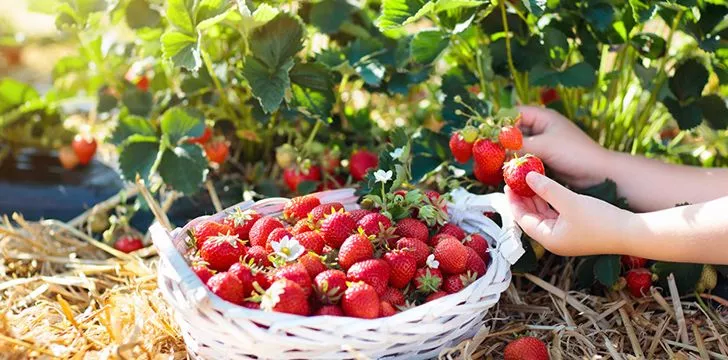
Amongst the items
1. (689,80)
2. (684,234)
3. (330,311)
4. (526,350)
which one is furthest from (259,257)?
(689,80)

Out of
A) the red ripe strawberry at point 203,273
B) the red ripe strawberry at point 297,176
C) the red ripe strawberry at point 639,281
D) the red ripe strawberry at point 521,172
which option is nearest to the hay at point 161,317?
the red ripe strawberry at point 639,281

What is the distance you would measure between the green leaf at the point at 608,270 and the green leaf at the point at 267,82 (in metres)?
0.62

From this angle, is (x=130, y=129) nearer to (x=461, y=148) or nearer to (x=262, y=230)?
(x=262, y=230)

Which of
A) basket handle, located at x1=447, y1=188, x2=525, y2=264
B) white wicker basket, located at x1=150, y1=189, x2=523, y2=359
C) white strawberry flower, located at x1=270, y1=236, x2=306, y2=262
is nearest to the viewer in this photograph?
white wicker basket, located at x1=150, y1=189, x2=523, y2=359

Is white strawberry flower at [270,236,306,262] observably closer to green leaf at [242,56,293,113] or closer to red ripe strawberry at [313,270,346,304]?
red ripe strawberry at [313,270,346,304]

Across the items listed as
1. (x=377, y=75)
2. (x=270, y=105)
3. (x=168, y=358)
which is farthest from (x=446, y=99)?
(x=168, y=358)

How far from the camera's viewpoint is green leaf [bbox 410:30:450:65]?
57.2 inches

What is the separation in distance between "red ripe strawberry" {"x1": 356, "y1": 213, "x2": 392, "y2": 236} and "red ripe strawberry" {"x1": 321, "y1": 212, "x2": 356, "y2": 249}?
0.06 ft

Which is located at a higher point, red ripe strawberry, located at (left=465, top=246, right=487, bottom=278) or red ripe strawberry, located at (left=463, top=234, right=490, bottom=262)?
red ripe strawberry, located at (left=465, top=246, right=487, bottom=278)

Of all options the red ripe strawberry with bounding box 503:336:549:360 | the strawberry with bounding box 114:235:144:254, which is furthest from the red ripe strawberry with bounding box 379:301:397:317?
the strawberry with bounding box 114:235:144:254

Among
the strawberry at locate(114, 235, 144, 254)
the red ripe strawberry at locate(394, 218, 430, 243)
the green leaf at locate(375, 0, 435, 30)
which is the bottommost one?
the strawberry at locate(114, 235, 144, 254)

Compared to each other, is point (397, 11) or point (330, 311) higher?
point (397, 11)

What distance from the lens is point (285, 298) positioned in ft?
3.29

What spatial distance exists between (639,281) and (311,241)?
0.60 metres
